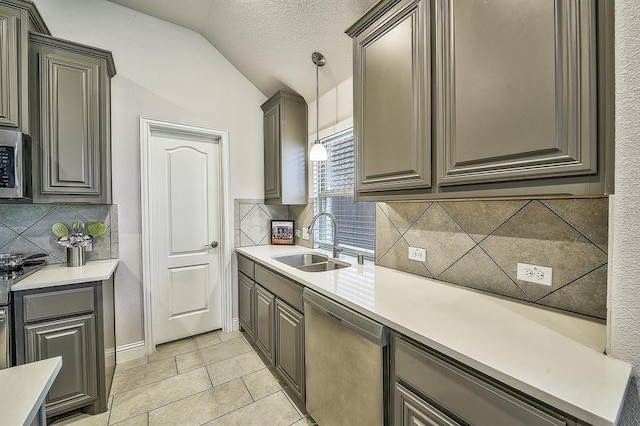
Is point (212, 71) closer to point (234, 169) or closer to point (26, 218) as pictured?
point (234, 169)

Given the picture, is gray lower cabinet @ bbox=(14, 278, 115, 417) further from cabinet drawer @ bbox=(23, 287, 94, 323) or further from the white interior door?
the white interior door

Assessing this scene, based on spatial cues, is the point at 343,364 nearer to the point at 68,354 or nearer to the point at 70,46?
the point at 68,354

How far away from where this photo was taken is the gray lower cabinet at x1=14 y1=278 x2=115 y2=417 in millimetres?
1600

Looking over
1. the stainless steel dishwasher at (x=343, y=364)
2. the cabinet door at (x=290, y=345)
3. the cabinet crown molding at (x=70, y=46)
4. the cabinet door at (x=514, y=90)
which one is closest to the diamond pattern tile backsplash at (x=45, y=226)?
the cabinet crown molding at (x=70, y=46)

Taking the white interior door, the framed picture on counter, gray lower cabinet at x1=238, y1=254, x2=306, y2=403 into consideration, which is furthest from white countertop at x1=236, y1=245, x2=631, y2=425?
the white interior door

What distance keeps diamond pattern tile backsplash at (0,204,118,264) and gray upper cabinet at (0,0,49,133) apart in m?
0.71

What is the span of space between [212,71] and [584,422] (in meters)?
3.50

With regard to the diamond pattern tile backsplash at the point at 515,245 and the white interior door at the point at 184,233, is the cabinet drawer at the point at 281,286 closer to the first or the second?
the diamond pattern tile backsplash at the point at 515,245

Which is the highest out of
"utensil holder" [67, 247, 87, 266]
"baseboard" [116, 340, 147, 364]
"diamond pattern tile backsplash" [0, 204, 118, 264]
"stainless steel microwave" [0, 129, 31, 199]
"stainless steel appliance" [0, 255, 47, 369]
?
"stainless steel microwave" [0, 129, 31, 199]

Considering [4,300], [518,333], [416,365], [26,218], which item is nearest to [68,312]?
[4,300]

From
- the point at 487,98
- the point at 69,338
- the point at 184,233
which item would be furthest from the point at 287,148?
the point at 69,338

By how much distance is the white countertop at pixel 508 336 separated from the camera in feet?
2.17

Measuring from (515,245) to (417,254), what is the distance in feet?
1.81

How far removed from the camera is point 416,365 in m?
0.99
